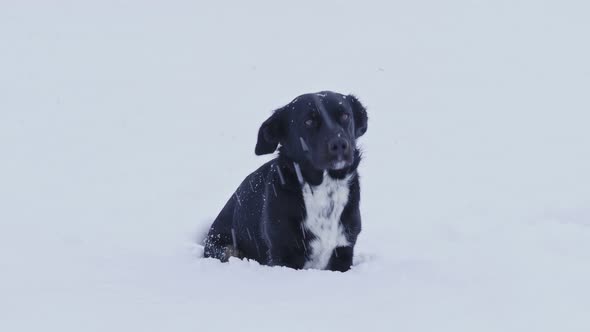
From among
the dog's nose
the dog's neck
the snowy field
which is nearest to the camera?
the snowy field

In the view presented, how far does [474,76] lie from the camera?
1405 centimetres

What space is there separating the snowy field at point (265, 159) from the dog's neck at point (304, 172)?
67cm

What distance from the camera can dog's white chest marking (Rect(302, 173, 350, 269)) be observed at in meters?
4.84

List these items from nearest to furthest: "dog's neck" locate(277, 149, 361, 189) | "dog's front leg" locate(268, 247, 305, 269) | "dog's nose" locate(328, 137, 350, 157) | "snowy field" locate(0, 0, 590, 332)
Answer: "snowy field" locate(0, 0, 590, 332) < "dog's nose" locate(328, 137, 350, 157) < "dog's front leg" locate(268, 247, 305, 269) < "dog's neck" locate(277, 149, 361, 189)

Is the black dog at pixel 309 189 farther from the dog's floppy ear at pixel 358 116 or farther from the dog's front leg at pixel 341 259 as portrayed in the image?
the dog's floppy ear at pixel 358 116

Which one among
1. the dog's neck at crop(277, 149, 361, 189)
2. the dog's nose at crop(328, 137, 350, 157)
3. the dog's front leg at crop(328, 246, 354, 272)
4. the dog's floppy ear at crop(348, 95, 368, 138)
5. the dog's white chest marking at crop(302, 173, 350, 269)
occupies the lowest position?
the dog's front leg at crop(328, 246, 354, 272)

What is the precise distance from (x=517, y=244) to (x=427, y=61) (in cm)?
1070

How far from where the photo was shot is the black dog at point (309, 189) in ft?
15.7

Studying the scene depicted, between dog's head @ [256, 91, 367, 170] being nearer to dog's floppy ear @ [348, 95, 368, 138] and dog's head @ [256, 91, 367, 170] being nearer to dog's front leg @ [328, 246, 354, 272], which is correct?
dog's floppy ear @ [348, 95, 368, 138]

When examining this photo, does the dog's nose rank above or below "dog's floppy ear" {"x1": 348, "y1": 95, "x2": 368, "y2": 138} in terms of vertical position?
below

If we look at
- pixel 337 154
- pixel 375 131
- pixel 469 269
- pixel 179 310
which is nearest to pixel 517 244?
pixel 469 269

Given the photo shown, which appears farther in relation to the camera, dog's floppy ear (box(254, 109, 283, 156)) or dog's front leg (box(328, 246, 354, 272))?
dog's floppy ear (box(254, 109, 283, 156))

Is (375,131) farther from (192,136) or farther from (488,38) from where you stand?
(488,38)

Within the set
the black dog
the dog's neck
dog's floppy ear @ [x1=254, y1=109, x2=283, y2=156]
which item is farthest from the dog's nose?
dog's floppy ear @ [x1=254, y1=109, x2=283, y2=156]
